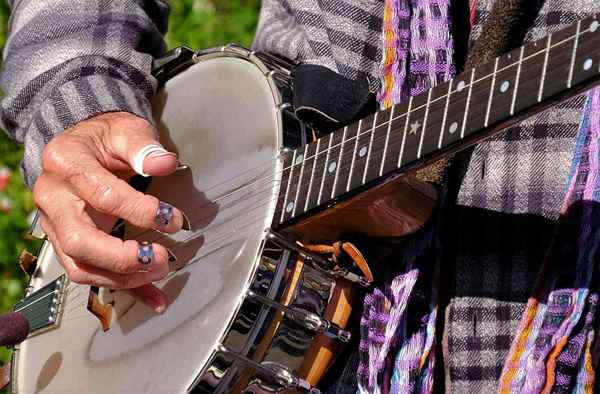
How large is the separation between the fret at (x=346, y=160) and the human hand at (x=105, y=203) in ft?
0.74

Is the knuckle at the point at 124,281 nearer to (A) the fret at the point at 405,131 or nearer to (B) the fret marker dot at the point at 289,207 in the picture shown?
(B) the fret marker dot at the point at 289,207

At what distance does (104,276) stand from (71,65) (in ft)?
1.24

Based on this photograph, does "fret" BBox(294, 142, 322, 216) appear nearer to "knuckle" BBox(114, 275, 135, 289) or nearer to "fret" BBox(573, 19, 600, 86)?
"knuckle" BBox(114, 275, 135, 289)

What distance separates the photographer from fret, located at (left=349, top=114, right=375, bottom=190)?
124cm

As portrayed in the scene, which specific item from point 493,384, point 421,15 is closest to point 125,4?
point 421,15

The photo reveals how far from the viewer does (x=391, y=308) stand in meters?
1.33

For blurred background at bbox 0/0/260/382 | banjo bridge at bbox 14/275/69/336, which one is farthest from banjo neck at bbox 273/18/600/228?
blurred background at bbox 0/0/260/382

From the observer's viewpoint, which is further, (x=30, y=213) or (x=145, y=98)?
(x=30, y=213)

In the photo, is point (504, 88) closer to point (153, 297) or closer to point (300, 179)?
point (300, 179)

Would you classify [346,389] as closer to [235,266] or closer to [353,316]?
[353,316]

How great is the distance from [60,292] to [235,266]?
427 millimetres

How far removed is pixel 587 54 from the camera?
39.1 inches

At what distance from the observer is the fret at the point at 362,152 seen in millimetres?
1243

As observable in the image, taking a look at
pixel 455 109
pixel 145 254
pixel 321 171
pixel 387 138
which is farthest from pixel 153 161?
pixel 455 109
